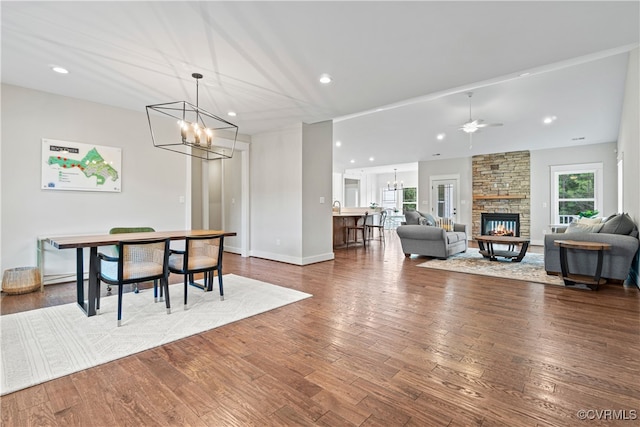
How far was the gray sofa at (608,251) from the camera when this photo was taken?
151 inches

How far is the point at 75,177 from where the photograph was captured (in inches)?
166

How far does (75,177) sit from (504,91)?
6.92 m

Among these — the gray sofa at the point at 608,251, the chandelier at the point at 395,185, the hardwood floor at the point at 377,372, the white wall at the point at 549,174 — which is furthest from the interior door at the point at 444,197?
the hardwood floor at the point at 377,372

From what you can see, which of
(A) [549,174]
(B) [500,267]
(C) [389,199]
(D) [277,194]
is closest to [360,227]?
(D) [277,194]

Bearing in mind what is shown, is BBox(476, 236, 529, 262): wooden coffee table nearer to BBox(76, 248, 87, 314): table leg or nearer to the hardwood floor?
the hardwood floor

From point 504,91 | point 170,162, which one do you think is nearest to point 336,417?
point 170,162

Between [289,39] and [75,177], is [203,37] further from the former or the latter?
[75,177]

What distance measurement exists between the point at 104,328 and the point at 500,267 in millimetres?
5558

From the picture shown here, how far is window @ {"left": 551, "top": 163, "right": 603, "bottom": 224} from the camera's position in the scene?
7.88 meters

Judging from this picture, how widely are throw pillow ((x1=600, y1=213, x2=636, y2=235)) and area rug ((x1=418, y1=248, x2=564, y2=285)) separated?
2.98ft

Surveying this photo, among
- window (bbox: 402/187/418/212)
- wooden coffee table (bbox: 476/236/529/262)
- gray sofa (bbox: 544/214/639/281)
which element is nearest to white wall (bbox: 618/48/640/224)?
gray sofa (bbox: 544/214/639/281)

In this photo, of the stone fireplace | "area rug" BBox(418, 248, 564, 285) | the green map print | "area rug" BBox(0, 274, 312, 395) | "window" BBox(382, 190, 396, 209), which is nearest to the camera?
"area rug" BBox(0, 274, 312, 395)

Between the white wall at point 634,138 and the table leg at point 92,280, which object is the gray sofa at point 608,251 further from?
the table leg at point 92,280

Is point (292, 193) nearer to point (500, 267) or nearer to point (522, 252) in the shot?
point (500, 267)
